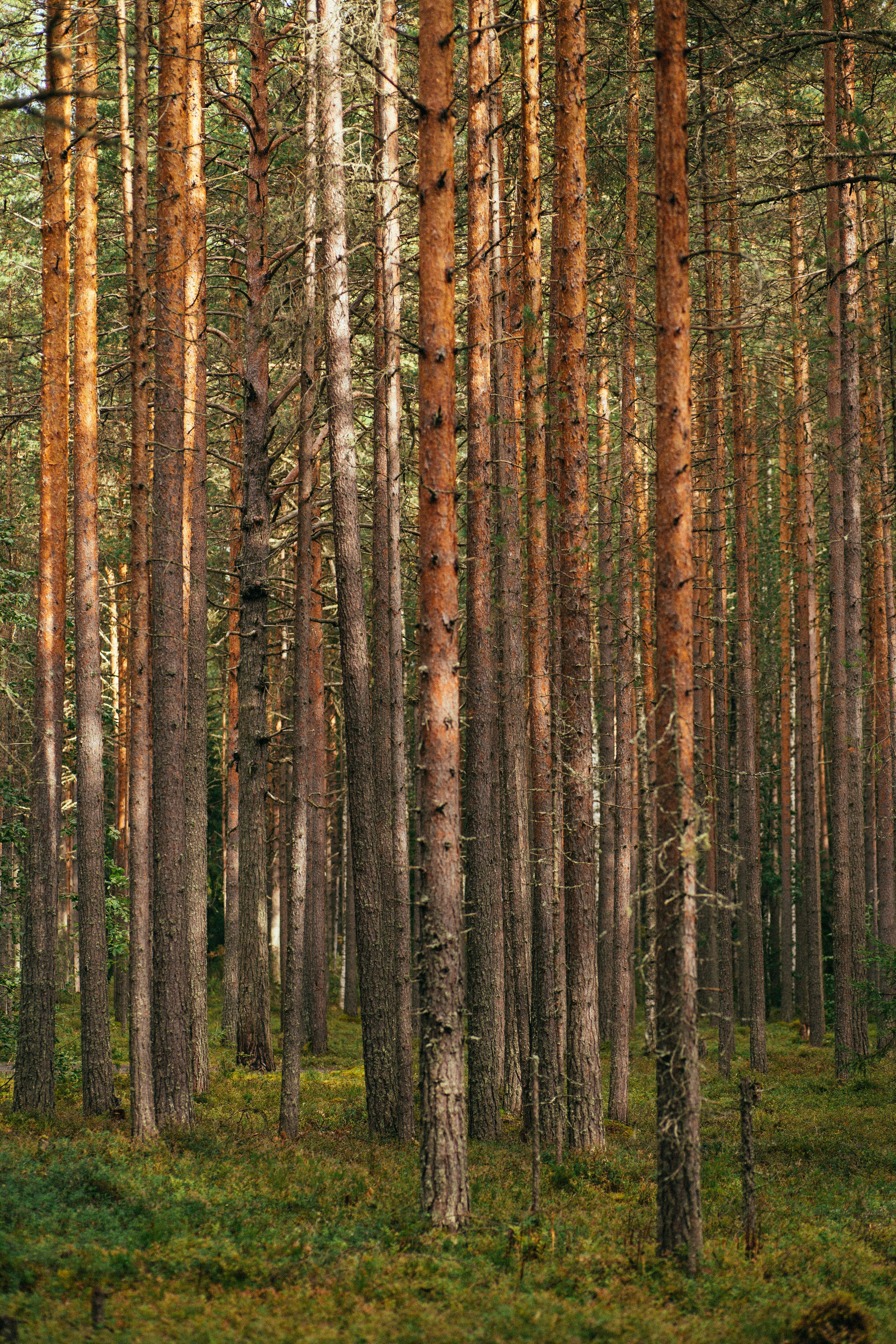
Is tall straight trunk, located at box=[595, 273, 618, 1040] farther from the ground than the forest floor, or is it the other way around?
tall straight trunk, located at box=[595, 273, 618, 1040]

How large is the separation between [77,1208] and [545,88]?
16260 millimetres

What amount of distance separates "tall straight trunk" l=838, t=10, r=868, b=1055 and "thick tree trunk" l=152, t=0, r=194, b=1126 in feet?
28.4

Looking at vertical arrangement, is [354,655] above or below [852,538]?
below

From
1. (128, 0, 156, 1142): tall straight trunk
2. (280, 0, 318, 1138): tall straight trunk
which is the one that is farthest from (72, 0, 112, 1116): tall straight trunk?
(280, 0, 318, 1138): tall straight trunk

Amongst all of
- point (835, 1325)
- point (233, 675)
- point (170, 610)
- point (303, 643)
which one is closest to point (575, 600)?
point (303, 643)

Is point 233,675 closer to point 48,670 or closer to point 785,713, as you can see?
point 48,670

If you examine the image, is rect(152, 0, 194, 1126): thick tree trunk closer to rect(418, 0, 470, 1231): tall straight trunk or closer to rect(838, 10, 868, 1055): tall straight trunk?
rect(418, 0, 470, 1231): tall straight trunk

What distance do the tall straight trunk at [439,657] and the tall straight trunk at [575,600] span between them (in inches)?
102

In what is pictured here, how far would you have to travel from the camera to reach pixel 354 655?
1209 cm

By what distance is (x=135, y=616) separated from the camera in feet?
39.5

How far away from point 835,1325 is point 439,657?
5338 mm

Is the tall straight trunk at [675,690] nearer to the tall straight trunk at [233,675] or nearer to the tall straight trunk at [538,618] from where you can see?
the tall straight trunk at [538,618]

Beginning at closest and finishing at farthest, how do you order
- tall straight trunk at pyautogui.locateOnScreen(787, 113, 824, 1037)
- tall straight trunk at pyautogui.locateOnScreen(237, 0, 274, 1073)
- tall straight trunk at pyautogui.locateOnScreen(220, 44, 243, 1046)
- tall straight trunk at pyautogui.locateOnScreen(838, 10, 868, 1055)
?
1. tall straight trunk at pyautogui.locateOnScreen(237, 0, 274, 1073)
2. tall straight trunk at pyautogui.locateOnScreen(838, 10, 868, 1055)
3. tall straight trunk at pyautogui.locateOnScreen(220, 44, 243, 1046)
4. tall straight trunk at pyautogui.locateOnScreen(787, 113, 824, 1037)

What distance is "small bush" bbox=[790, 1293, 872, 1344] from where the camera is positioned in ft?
21.4
